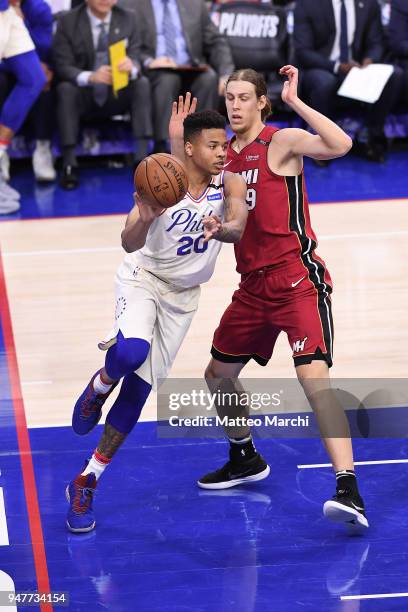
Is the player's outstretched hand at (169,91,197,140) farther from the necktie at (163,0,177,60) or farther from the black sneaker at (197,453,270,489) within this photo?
the necktie at (163,0,177,60)

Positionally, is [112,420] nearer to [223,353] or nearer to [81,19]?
[223,353]

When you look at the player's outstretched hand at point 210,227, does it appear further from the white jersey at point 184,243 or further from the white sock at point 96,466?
the white sock at point 96,466

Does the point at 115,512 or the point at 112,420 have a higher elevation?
the point at 112,420

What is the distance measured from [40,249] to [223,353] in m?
4.25

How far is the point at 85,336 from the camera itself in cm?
821

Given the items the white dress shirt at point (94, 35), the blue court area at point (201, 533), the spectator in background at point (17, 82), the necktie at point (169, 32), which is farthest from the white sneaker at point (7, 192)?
the blue court area at point (201, 533)

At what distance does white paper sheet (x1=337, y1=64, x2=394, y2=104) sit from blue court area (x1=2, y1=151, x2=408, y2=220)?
2.41 ft

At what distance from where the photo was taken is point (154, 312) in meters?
5.80

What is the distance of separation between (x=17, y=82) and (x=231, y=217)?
249 inches

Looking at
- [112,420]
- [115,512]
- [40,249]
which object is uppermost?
[112,420]

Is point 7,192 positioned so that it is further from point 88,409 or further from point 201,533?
point 201,533

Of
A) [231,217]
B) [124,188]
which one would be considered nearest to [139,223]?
[231,217]

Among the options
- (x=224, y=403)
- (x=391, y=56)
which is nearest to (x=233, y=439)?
(x=224, y=403)

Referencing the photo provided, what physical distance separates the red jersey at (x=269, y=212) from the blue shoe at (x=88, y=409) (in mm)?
1007
